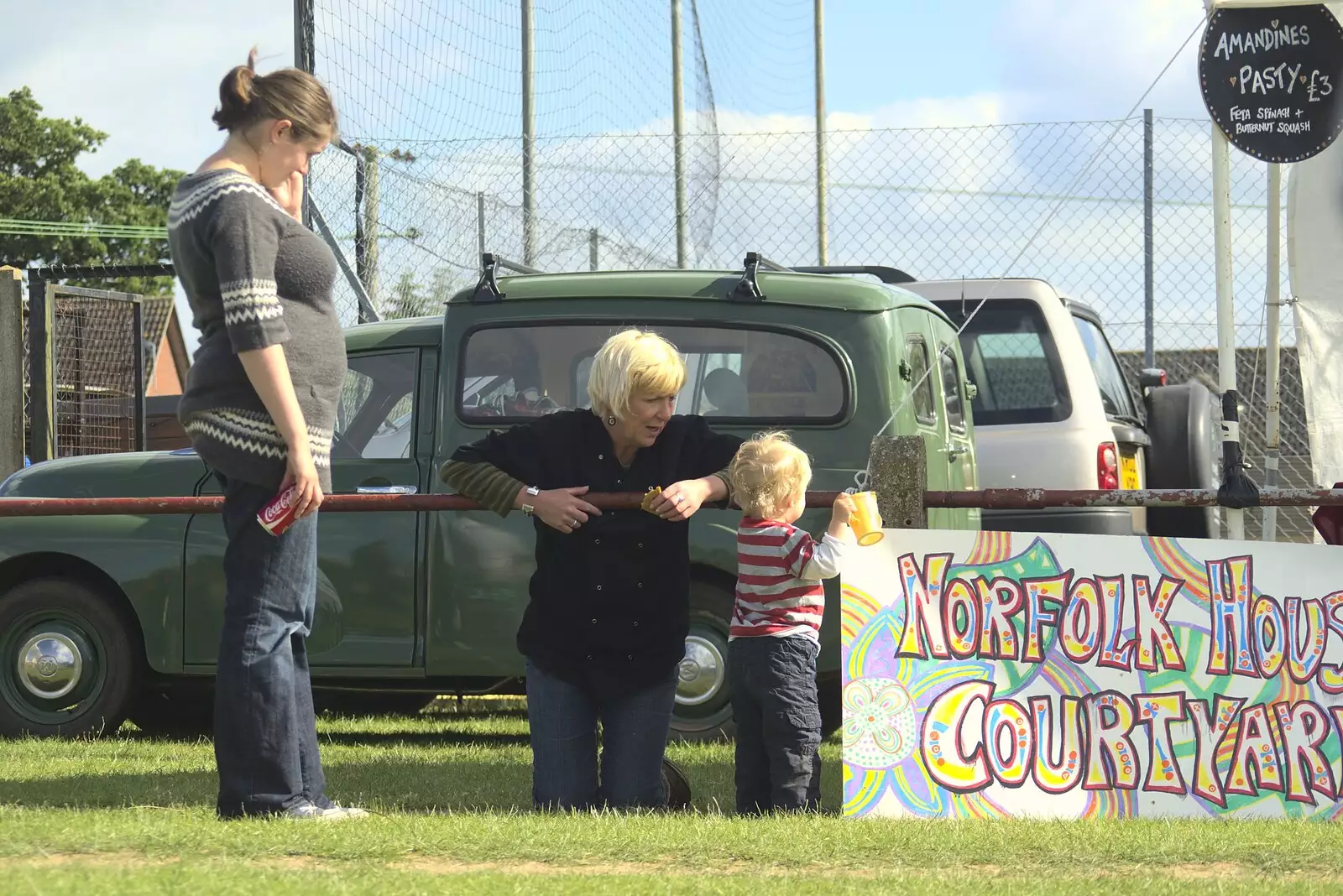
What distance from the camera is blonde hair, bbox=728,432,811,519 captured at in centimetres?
444

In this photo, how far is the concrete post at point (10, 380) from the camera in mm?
11383

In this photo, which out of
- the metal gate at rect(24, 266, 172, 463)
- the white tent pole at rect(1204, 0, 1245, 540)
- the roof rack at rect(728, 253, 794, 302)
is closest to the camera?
the white tent pole at rect(1204, 0, 1245, 540)

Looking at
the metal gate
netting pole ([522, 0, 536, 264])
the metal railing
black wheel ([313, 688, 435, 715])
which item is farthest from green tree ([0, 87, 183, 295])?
the metal railing

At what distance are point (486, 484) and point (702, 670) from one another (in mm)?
2152

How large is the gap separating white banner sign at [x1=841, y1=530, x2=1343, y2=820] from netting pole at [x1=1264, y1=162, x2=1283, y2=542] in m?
2.08

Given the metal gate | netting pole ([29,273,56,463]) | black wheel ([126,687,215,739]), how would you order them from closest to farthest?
black wheel ([126,687,215,739]) → netting pole ([29,273,56,463]) → the metal gate

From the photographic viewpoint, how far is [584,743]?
4641 millimetres

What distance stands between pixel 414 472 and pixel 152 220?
43937mm

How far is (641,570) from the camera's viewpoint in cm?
459

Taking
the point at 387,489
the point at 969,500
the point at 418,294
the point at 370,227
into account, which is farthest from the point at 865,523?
the point at 418,294

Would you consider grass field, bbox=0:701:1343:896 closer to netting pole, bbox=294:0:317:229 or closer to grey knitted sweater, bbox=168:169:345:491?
grey knitted sweater, bbox=168:169:345:491

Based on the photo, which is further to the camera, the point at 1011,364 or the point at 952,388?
the point at 1011,364

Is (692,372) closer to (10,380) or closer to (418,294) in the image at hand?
(418,294)

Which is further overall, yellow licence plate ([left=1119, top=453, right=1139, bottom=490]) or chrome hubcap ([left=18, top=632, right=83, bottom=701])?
yellow licence plate ([left=1119, top=453, right=1139, bottom=490])
